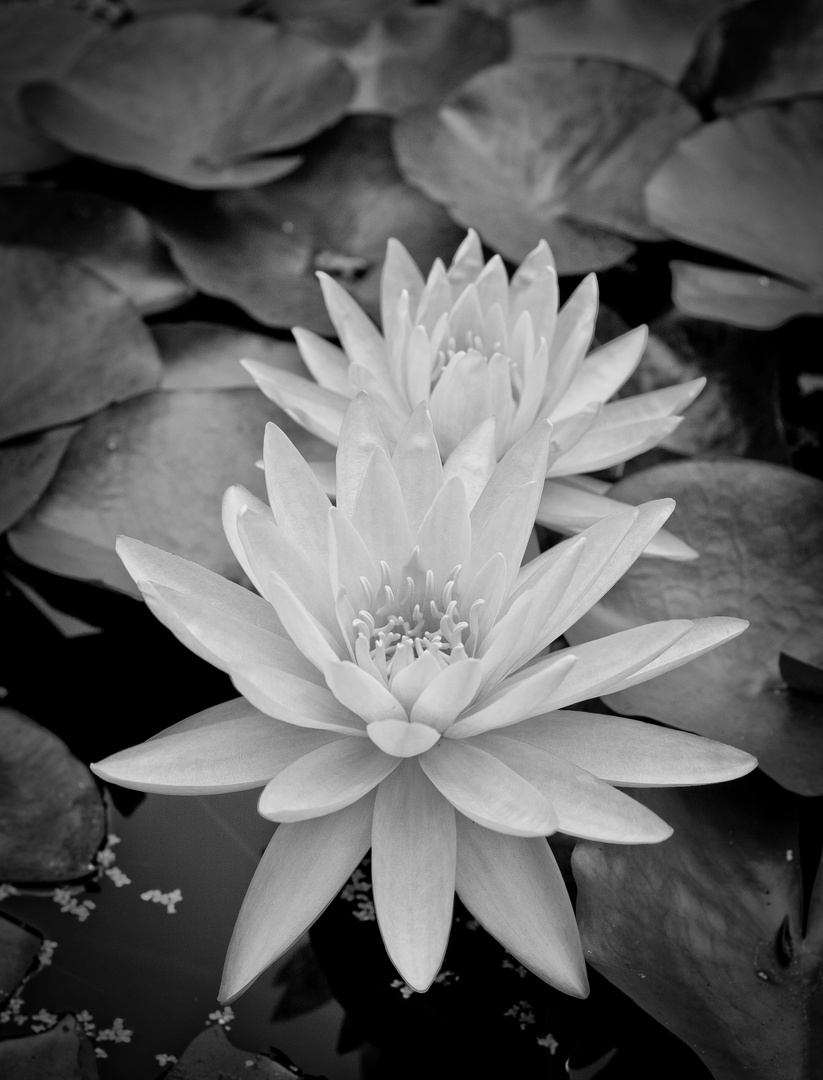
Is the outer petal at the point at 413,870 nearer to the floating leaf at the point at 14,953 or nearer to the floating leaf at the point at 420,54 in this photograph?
the floating leaf at the point at 14,953

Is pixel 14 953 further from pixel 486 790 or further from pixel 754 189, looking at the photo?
pixel 754 189

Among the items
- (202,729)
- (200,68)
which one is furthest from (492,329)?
(200,68)

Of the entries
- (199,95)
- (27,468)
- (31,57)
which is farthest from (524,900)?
(31,57)

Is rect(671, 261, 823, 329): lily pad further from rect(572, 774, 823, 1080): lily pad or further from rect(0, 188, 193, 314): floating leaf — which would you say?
rect(0, 188, 193, 314): floating leaf

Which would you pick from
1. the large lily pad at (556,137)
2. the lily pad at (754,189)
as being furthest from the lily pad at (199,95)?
the lily pad at (754,189)

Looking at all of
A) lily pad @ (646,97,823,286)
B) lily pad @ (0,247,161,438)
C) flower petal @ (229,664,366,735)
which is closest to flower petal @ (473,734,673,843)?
flower petal @ (229,664,366,735)

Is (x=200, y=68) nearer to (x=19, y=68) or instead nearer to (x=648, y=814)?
(x=19, y=68)
